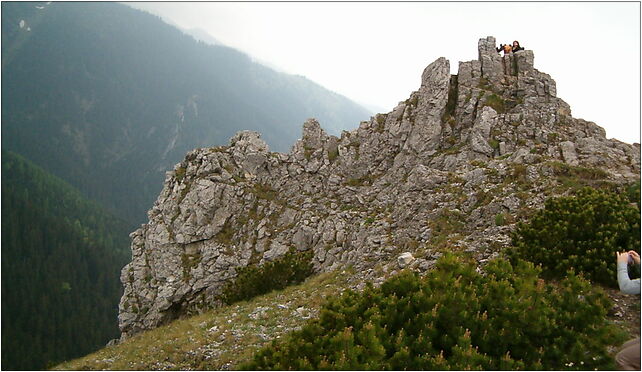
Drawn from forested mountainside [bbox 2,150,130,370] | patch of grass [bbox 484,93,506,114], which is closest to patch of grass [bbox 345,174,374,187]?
patch of grass [bbox 484,93,506,114]

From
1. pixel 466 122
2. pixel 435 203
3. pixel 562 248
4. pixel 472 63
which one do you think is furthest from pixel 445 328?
pixel 472 63

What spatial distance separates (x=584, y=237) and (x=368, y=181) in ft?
99.3

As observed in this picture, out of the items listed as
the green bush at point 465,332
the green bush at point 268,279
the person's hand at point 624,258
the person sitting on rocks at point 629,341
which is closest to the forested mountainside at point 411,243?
the green bush at point 465,332

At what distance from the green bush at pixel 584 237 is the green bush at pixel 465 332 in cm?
277

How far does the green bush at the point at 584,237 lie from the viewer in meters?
13.1

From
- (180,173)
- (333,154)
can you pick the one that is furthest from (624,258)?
(180,173)

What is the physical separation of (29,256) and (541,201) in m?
236

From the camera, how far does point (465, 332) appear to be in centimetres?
984

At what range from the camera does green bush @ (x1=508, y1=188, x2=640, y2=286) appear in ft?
43.1

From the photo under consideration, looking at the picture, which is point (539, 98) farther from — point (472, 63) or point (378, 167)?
point (378, 167)

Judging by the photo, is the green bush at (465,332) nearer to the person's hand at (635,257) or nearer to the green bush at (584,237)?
the person's hand at (635,257)

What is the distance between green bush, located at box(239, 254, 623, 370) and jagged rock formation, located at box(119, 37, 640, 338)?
12.6 metres

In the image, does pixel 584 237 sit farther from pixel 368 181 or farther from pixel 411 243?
pixel 368 181

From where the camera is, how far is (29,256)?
18988cm
